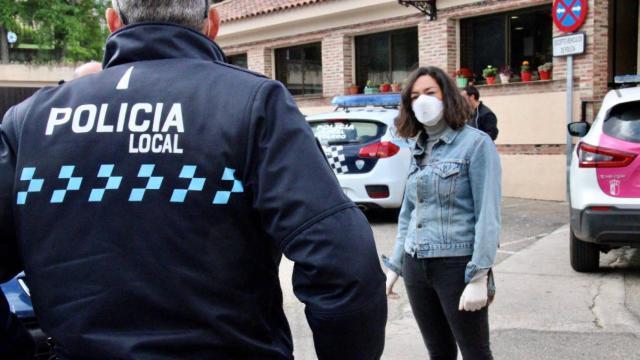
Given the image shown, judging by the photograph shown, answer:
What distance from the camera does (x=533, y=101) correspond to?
11.9 meters

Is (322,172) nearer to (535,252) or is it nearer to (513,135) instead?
(535,252)

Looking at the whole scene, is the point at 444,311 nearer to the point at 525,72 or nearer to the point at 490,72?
the point at 525,72

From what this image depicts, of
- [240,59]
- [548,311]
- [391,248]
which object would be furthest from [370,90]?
[548,311]

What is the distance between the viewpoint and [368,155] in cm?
947

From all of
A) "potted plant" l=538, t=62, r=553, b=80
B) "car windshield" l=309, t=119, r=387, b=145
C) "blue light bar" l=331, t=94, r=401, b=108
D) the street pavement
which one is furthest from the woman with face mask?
"potted plant" l=538, t=62, r=553, b=80

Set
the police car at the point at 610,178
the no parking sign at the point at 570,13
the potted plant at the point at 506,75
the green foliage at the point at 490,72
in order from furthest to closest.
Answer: the green foliage at the point at 490,72 < the potted plant at the point at 506,75 < the no parking sign at the point at 570,13 < the police car at the point at 610,178

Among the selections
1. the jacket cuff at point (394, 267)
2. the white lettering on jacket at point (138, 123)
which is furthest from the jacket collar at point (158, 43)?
the jacket cuff at point (394, 267)

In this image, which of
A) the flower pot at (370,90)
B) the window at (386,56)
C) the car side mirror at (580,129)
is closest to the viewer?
the car side mirror at (580,129)

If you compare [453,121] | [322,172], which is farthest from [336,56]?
[322,172]

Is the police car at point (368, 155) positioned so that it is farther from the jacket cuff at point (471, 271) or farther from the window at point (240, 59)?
the window at point (240, 59)

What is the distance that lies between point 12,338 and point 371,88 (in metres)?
13.9

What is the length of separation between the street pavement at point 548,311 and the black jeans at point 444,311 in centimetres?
143

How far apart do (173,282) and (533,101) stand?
11.4 meters

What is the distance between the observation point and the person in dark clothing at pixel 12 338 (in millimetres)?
1507
